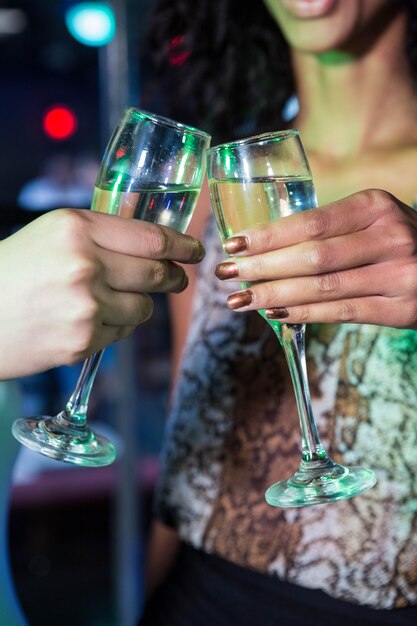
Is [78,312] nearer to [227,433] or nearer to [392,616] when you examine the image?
[227,433]

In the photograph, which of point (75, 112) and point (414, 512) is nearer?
point (414, 512)

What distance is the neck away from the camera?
1643 millimetres

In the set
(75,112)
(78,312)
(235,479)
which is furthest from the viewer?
(75,112)

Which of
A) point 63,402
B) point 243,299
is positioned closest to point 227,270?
point 243,299

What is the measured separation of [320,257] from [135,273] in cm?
22

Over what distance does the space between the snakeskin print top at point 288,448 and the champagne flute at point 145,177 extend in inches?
16.2

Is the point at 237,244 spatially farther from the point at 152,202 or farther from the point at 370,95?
the point at 370,95

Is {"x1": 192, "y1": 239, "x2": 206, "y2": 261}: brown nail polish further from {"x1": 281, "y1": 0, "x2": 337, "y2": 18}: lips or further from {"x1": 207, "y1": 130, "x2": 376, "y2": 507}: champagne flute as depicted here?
{"x1": 281, "y1": 0, "x2": 337, "y2": 18}: lips

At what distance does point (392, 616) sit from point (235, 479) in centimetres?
35

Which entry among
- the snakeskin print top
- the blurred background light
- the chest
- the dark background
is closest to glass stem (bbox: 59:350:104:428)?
the snakeskin print top

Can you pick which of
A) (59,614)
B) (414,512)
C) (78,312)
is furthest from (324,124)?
(59,614)

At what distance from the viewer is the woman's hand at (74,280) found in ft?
3.18

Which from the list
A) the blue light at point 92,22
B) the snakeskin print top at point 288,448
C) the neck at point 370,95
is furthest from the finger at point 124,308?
the blue light at point 92,22

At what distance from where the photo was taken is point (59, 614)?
11.6 ft
